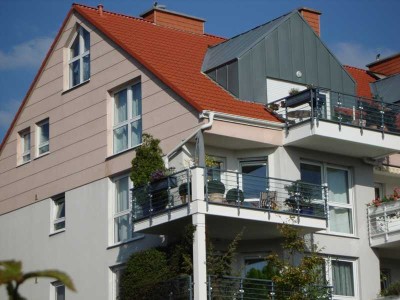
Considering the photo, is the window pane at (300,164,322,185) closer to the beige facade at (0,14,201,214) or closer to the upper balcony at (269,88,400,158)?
the upper balcony at (269,88,400,158)

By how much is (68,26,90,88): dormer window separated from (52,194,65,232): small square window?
3587 millimetres

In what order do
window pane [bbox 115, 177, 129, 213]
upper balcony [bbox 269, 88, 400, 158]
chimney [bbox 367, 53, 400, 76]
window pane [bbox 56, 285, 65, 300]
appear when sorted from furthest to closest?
chimney [bbox 367, 53, 400, 76] < window pane [bbox 56, 285, 65, 300] < window pane [bbox 115, 177, 129, 213] < upper balcony [bbox 269, 88, 400, 158]

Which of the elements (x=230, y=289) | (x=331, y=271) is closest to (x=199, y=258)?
(x=230, y=289)

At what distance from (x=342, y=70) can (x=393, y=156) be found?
3006 millimetres

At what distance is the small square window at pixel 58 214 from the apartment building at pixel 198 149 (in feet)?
0.14

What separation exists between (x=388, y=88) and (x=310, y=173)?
6.98 metres

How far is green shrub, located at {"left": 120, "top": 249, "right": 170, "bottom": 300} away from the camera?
25.8 meters

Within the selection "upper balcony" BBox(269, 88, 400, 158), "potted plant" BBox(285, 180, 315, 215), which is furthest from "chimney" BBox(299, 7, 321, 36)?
"potted plant" BBox(285, 180, 315, 215)

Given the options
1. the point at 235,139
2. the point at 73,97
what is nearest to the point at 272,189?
the point at 235,139

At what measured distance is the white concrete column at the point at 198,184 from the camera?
24.7 meters

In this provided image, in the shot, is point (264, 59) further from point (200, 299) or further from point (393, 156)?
point (200, 299)

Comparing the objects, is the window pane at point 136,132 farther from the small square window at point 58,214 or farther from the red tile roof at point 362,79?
the red tile roof at point 362,79

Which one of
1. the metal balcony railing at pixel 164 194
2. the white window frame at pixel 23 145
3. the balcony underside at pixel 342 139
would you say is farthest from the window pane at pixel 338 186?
the white window frame at pixel 23 145

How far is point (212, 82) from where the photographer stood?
29406 millimetres
